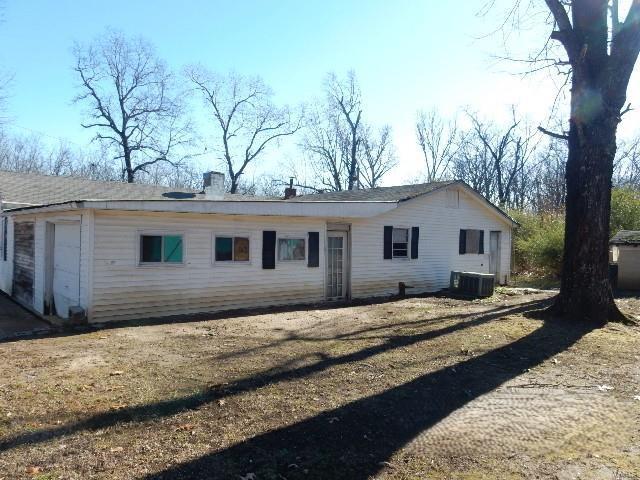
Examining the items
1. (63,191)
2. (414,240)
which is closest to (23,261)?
(63,191)

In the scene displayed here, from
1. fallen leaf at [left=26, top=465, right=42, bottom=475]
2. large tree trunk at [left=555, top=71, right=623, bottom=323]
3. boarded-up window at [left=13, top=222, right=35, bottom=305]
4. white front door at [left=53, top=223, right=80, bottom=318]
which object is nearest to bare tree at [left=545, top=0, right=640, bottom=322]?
large tree trunk at [left=555, top=71, right=623, bottom=323]

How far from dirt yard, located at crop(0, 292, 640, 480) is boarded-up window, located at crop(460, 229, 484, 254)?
891 cm

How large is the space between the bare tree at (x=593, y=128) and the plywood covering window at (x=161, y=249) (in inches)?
340

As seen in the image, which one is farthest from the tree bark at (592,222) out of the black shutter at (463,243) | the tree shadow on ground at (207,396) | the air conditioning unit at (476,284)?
the black shutter at (463,243)

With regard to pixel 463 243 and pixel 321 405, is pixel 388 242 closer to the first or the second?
pixel 463 243

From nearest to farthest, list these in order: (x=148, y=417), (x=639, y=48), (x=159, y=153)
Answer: (x=148, y=417)
(x=639, y=48)
(x=159, y=153)

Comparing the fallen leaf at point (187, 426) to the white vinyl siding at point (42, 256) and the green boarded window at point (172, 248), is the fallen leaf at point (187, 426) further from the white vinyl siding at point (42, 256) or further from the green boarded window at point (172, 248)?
the green boarded window at point (172, 248)

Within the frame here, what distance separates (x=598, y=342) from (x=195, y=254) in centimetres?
836

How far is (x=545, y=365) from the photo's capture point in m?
6.76

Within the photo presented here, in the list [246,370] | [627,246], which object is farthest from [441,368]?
[627,246]

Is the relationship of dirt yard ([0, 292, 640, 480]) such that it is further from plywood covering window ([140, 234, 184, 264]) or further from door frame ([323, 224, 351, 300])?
door frame ([323, 224, 351, 300])

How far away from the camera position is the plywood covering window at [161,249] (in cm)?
1011

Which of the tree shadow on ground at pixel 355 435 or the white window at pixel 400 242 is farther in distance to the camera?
the white window at pixel 400 242

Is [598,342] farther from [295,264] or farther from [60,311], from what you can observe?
[60,311]
